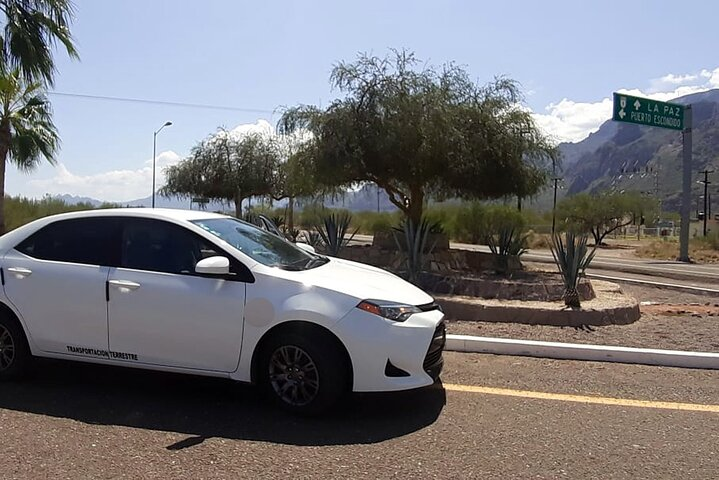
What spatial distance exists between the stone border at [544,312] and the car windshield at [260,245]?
3565 millimetres

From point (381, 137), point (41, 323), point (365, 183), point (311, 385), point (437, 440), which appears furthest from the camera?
point (365, 183)

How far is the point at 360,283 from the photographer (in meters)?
5.19

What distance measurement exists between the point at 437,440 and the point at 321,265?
6.10 feet

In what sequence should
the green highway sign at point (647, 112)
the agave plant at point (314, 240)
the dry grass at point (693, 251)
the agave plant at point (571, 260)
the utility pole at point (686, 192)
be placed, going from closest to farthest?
the agave plant at point (571, 260) < the agave plant at point (314, 240) < the green highway sign at point (647, 112) < the utility pole at point (686, 192) < the dry grass at point (693, 251)

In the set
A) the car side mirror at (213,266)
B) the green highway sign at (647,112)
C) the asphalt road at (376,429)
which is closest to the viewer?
the asphalt road at (376,429)

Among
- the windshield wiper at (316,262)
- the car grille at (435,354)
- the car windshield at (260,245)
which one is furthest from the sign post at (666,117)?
the car grille at (435,354)

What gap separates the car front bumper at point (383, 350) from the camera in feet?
15.6

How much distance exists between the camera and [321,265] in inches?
224

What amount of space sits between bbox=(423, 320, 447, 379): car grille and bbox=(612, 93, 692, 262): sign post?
25675 millimetres

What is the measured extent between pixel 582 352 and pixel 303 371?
339 centimetres

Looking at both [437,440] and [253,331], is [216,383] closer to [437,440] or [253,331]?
[253,331]

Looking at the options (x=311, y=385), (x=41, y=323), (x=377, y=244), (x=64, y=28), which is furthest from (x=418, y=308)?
(x=64, y=28)

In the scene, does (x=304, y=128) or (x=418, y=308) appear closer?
(x=418, y=308)

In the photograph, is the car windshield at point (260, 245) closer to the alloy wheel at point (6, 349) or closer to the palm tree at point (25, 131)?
the alloy wheel at point (6, 349)
